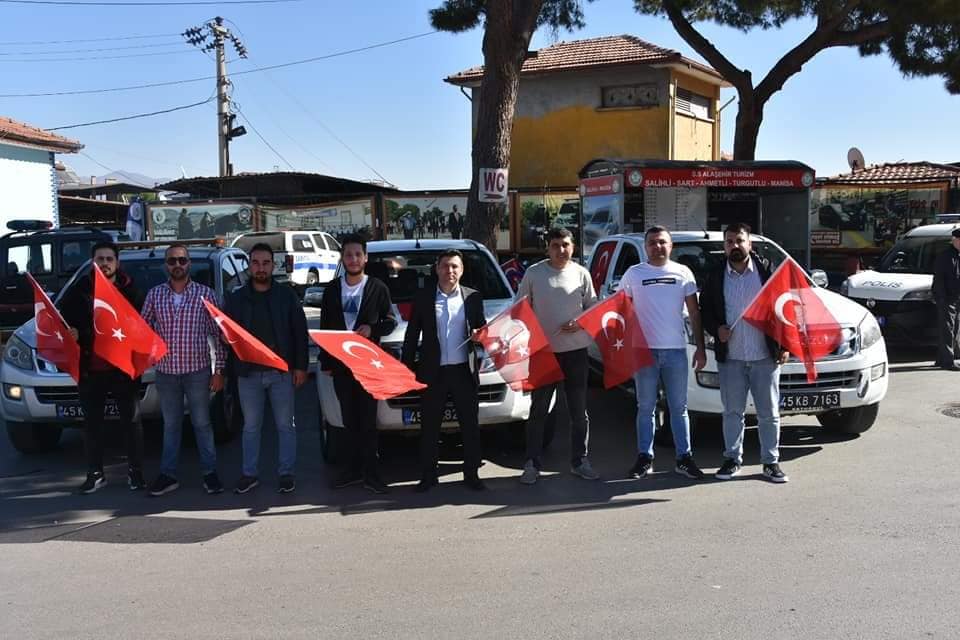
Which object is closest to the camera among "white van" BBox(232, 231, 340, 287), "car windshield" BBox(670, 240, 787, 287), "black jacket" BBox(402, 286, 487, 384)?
"black jacket" BBox(402, 286, 487, 384)

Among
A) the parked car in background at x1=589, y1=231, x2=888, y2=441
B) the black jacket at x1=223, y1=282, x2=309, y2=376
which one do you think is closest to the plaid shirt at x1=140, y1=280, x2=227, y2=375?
the black jacket at x1=223, y1=282, x2=309, y2=376

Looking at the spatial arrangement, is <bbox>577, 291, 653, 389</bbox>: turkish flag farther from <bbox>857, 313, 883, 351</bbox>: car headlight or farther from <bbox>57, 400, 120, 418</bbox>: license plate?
<bbox>57, 400, 120, 418</bbox>: license plate

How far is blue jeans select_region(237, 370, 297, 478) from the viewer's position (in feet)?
21.4

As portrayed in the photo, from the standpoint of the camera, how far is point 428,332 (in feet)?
21.2

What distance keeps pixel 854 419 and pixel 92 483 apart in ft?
20.7

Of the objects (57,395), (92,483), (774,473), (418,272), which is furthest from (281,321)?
(774,473)

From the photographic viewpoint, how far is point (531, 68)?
29.0 m

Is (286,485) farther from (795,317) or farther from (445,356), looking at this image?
(795,317)

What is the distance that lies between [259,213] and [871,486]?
21093mm

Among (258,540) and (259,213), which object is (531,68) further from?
(258,540)

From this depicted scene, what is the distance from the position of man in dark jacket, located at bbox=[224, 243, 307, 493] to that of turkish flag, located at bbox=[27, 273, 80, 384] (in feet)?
3.72

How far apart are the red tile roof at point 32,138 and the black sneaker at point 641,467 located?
2235cm

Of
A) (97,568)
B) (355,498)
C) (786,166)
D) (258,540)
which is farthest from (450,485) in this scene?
(786,166)

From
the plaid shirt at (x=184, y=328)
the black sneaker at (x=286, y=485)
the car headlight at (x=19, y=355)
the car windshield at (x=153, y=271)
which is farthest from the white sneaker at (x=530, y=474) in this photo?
the car headlight at (x=19, y=355)
